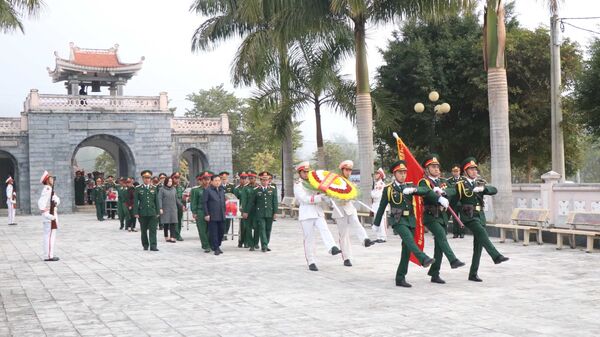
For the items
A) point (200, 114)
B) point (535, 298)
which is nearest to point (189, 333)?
point (535, 298)

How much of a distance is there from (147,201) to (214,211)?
1733 millimetres

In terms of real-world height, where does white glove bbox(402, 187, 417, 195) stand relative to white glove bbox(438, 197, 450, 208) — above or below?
above

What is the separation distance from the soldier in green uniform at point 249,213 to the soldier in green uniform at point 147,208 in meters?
2.00

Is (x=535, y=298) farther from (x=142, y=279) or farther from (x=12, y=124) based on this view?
(x=12, y=124)

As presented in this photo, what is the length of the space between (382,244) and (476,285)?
600 cm

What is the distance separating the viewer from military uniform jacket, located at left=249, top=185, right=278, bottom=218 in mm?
14297

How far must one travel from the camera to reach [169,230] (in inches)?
715

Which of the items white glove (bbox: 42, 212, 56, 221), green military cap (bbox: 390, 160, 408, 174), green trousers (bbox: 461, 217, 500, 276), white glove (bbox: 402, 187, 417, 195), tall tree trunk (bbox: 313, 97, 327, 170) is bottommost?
green trousers (bbox: 461, 217, 500, 276)

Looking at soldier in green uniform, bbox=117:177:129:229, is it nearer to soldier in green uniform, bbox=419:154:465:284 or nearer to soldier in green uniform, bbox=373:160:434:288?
soldier in green uniform, bbox=373:160:434:288

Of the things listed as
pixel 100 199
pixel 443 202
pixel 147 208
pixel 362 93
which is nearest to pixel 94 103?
→ pixel 100 199

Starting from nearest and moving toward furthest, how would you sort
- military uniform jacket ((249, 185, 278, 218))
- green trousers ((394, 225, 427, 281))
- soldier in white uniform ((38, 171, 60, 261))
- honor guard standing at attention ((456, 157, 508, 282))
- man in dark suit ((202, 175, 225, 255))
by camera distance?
green trousers ((394, 225, 427, 281)), honor guard standing at attention ((456, 157, 508, 282)), soldier in white uniform ((38, 171, 60, 261)), man in dark suit ((202, 175, 225, 255)), military uniform jacket ((249, 185, 278, 218))

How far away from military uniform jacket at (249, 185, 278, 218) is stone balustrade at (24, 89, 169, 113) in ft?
90.1

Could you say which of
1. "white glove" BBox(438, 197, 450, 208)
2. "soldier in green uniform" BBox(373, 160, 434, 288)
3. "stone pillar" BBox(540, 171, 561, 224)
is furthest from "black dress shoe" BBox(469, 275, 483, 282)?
"stone pillar" BBox(540, 171, 561, 224)

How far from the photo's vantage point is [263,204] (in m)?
14.3
